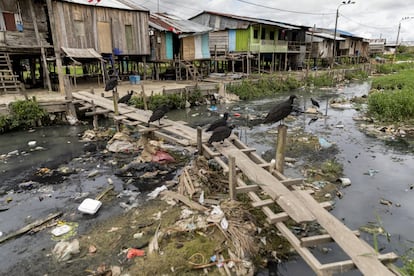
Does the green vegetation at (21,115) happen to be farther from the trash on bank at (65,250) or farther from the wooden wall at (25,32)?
the trash on bank at (65,250)

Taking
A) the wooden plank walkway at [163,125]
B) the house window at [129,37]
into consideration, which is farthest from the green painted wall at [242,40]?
the wooden plank walkway at [163,125]

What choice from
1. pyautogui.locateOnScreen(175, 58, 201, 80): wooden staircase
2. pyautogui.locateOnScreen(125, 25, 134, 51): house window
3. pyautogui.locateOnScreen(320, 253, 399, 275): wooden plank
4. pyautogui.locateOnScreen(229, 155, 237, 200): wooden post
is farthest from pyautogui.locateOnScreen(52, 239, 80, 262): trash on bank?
pyautogui.locateOnScreen(175, 58, 201, 80): wooden staircase

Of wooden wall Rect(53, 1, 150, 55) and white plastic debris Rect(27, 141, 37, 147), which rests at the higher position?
wooden wall Rect(53, 1, 150, 55)

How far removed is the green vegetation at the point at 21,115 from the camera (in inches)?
414

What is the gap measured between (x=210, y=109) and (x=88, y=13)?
8228mm

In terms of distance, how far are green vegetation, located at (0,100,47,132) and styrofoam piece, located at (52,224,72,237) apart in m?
7.25

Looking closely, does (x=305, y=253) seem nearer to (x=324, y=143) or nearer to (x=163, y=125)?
(x=163, y=125)

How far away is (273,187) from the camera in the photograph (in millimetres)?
4617

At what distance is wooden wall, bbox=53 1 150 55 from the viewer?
48.0 feet

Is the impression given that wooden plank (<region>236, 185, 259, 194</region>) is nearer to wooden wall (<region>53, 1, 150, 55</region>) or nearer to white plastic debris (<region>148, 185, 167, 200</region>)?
white plastic debris (<region>148, 185, 167, 200</region>)

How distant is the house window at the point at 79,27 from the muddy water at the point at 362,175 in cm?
680

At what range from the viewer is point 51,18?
13.9 m

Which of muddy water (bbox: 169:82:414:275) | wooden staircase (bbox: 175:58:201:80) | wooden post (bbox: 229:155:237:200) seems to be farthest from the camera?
wooden staircase (bbox: 175:58:201:80)

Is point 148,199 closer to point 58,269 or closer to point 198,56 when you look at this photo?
point 58,269
